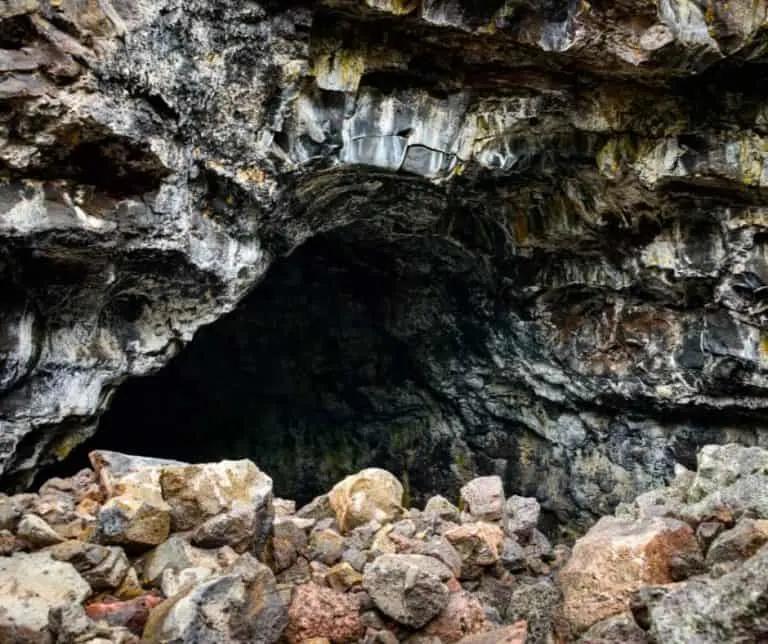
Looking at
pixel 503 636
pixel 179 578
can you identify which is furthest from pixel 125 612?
pixel 503 636

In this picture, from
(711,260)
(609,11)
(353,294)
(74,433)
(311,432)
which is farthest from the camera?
(311,432)

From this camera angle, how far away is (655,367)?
34.8 feet

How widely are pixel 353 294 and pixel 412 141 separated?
4.78 metres

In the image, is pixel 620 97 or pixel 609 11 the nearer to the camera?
pixel 609 11

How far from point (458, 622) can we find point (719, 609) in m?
1.78

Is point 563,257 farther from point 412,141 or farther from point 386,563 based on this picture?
point 386,563

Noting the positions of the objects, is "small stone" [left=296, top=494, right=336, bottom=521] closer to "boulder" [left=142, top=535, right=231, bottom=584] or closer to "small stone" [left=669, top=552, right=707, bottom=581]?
"boulder" [left=142, top=535, right=231, bottom=584]

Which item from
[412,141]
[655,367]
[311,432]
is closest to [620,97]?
[412,141]

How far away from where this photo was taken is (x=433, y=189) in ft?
31.3

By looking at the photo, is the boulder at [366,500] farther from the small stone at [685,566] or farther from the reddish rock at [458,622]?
the small stone at [685,566]

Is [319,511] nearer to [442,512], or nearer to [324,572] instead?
[442,512]

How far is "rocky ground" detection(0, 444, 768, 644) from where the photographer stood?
408 centimetres

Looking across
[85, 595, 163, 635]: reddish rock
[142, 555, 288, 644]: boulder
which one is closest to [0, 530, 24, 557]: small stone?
[85, 595, 163, 635]: reddish rock

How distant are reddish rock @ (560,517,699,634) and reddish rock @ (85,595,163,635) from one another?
266 cm
